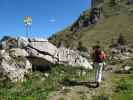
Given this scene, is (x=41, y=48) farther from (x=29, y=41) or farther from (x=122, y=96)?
(x=122, y=96)

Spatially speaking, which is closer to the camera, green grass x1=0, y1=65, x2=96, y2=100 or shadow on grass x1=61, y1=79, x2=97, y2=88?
green grass x1=0, y1=65, x2=96, y2=100

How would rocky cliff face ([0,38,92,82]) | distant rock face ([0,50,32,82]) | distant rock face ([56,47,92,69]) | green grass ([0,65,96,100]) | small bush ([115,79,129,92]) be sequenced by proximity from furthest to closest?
distant rock face ([56,47,92,69])
rocky cliff face ([0,38,92,82])
distant rock face ([0,50,32,82])
small bush ([115,79,129,92])
green grass ([0,65,96,100])

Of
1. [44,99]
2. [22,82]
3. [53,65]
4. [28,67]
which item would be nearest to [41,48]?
[53,65]

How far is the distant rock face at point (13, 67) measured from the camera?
25219 millimetres

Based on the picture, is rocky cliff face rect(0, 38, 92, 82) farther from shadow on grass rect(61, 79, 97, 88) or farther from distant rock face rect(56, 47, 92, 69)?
shadow on grass rect(61, 79, 97, 88)

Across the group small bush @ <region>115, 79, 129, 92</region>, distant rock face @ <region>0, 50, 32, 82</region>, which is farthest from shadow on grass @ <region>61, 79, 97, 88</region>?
distant rock face @ <region>0, 50, 32, 82</region>

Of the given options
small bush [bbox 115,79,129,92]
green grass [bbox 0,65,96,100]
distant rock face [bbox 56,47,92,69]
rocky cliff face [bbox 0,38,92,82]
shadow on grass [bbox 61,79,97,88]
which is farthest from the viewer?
distant rock face [bbox 56,47,92,69]

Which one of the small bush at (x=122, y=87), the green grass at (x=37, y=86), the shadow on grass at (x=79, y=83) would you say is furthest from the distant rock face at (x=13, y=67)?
the small bush at (x=122, y=87)

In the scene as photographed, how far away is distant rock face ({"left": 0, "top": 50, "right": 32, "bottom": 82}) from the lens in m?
25.2

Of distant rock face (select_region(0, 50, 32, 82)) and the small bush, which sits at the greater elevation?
distant rock face (select_region(0, 50, 32, 82))

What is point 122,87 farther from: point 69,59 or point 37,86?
point 69,59

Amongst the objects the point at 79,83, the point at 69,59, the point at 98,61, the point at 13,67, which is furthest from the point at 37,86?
the point at 69,59

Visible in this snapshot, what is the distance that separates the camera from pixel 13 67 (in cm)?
2648

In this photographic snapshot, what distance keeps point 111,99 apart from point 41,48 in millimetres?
13534
